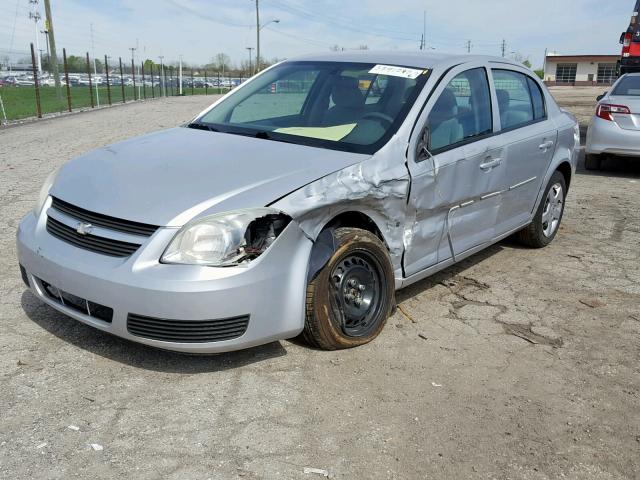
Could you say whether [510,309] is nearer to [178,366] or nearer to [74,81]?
[178,366]

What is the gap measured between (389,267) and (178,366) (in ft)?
4.28

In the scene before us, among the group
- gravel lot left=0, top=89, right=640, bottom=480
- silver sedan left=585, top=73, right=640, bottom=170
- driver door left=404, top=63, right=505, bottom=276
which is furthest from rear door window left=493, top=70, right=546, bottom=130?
silver sedan left=585, top=73, right=640, bottom=170

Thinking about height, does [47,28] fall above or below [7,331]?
above

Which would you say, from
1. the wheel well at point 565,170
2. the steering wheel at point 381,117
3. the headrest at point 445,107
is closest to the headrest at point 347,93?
the steering wheel at point 381,117

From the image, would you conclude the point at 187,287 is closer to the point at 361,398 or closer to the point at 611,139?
the point at 361,398

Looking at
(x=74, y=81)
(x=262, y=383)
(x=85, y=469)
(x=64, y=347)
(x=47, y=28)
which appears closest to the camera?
(x=85, y=469)

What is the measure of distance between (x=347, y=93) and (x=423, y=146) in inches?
28.6

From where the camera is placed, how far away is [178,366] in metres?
3.36

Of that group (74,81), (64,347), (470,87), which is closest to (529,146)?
(470,87)

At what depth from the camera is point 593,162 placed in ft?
33.1

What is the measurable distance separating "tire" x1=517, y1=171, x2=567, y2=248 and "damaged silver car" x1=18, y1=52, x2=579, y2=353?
660mm

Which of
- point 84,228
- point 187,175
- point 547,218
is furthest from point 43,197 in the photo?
point 547,218

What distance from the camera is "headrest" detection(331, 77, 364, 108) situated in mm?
4127

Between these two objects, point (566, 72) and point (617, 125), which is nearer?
point (617, 125)
